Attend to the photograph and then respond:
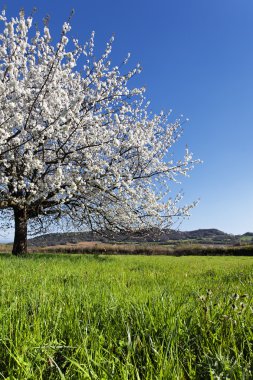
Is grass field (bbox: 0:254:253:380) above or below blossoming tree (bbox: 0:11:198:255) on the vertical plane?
below

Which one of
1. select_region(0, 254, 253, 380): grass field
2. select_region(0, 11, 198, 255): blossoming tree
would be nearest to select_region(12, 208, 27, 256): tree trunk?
select_region(0, 11, 198, 255): blossoming tree

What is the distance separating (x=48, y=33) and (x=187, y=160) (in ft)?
30.2

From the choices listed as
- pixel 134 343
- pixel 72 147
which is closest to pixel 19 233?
pixel 72 147

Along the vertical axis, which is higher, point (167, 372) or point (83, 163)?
point (83, 163)

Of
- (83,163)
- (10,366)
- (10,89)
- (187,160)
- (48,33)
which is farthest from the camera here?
(187,160)

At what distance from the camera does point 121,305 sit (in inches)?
146

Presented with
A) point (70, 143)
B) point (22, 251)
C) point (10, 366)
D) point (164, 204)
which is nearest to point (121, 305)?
point (10, 366)

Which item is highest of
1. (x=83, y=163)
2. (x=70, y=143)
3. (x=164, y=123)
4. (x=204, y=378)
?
(x=164, y=123)

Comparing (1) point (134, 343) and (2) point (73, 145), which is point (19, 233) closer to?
(2) point (73, 145)

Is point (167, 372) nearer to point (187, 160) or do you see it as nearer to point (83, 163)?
point (83, 163)

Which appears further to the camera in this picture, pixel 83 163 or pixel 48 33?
pixel 83 163

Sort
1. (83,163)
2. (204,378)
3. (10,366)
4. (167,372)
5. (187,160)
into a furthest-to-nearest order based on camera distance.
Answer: (187,160)
(83,163)
(10,366)
(204,378)
(167,372)

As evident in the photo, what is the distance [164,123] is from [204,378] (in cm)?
1834

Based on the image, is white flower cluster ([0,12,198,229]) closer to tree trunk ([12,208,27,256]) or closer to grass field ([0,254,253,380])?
tree trunk ([12,208,27,256])
